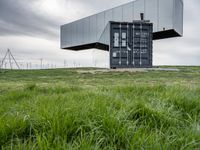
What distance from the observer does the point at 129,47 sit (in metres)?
19.2

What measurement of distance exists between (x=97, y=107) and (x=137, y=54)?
1746cm

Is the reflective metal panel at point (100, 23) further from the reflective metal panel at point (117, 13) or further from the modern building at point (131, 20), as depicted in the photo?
the reflective metal panel at point (117, 13)

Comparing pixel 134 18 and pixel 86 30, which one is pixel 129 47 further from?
pixel 86 30

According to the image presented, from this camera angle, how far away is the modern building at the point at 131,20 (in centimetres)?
2381

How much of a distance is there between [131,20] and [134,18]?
404 mm

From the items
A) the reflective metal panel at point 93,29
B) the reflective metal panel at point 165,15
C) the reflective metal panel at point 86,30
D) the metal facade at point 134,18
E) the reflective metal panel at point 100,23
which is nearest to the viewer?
the reflective metal panel at point 165,15

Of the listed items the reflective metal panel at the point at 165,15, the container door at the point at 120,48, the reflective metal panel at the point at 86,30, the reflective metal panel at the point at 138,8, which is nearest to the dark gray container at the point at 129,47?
the container door at the point at 120,48

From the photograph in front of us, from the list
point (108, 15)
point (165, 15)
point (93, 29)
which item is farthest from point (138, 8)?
point (93, 29)

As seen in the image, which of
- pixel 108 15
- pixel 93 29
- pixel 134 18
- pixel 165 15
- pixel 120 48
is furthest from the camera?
pixel 93 29

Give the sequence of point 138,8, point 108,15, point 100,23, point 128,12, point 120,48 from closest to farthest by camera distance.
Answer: point 120,48 < point 138,8 < point 128,12 < point 108,15 < point 100,23

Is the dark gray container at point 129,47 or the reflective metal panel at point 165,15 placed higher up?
the reflective metal panel at point 165,15

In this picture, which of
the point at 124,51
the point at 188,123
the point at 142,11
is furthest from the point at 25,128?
the point at 142,11

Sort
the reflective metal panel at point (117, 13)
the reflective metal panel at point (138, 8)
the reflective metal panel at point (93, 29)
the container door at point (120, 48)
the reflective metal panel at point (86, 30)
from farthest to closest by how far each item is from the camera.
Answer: the reflective metal panel at point (86, 30)
the reflective metal panel at point (93, 29)
the reflective metal panel at point (117, 13)
the reflective metal panel at point (138, 8)
the container door at point (120, 48)

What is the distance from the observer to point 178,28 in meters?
25.7
